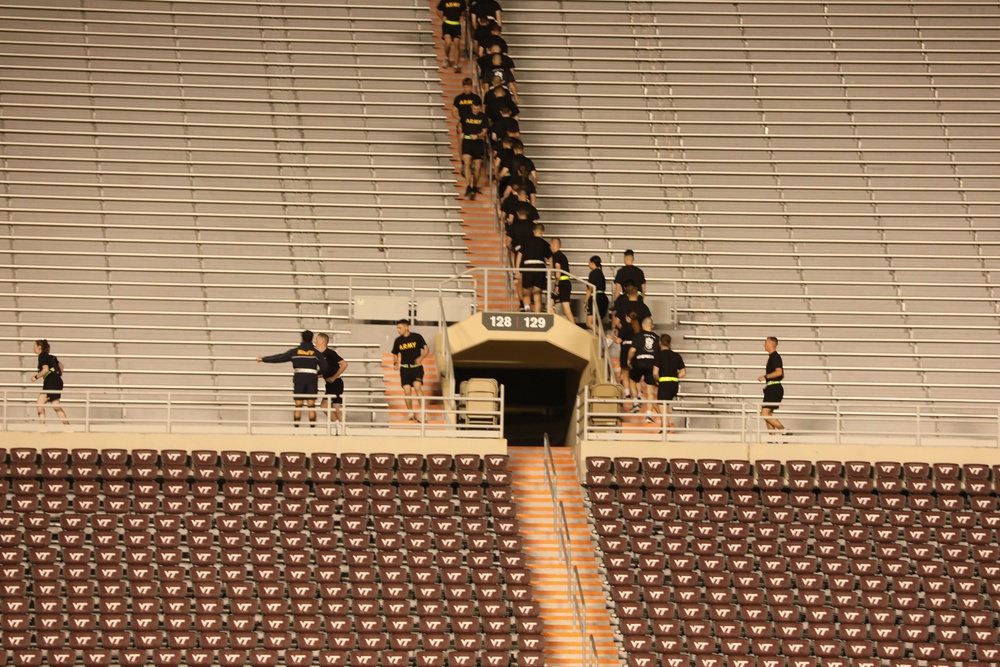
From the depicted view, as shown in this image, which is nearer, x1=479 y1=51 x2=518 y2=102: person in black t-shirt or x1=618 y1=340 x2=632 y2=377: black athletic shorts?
x1=618 y1=340 x2=632 y2=377: black athletic shorts

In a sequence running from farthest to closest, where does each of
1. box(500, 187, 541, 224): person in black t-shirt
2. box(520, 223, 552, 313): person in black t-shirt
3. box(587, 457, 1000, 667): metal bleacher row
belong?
box(500, 187, 541, 224): person in black t-shirt → box(520, 223, 552, 313): person in black t-shirt → box(587, 457, 1000, 667): metal bleacher row

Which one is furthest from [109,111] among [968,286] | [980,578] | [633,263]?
[980,578]

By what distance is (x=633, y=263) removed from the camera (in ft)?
81.9

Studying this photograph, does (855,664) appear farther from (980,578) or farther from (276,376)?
(276,376)

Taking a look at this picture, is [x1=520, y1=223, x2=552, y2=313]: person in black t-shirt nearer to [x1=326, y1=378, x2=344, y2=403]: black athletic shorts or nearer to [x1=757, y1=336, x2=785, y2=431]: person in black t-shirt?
[x1=326, y1=378, x2=344, y2=403]: black athletic shorts

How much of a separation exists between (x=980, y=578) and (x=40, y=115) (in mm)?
15779

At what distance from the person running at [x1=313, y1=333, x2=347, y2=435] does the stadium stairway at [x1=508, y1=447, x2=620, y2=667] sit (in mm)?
2233

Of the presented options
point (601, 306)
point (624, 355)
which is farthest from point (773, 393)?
point (601, 306)

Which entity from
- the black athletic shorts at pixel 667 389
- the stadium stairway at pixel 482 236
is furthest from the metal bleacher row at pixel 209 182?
the black athletic shorts at pixel 667 389

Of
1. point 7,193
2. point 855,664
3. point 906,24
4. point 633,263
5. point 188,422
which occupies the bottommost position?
point 855,664

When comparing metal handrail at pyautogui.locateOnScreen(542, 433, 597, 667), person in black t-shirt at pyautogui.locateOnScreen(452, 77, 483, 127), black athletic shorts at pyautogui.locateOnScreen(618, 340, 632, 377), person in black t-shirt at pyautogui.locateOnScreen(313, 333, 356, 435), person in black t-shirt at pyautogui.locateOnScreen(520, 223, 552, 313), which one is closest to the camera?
metal handrail at pyautogui.locateOnScreen(542, 433, 597, 667)

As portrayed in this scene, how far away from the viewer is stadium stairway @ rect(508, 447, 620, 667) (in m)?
18.6

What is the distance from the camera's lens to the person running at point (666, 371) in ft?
69.8

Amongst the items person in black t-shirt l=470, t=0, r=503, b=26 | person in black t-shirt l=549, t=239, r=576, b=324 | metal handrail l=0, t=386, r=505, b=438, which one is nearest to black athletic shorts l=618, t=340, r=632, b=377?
person in black t-shirt l=549, t=239, r=576, b=324
